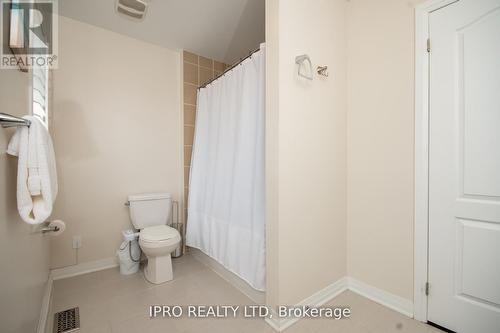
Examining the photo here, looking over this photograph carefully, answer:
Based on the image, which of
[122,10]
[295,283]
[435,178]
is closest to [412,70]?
[435,178]

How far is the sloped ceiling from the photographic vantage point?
2.00m

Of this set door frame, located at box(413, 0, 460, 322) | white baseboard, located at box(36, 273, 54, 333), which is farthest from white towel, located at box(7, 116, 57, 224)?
door frame, located at box(413, 0, 460, 322)

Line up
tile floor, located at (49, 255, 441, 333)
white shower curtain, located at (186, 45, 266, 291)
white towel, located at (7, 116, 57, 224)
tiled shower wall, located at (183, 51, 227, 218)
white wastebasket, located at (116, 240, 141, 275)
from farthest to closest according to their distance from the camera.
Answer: tiled shower wall, located at (183, 51, 227, 218)
white wastebasket, located at (116, 240, 141, 275)
white shower curtain, located at (186, 45, 266, 291)
tile floor, located at (49, 255, 441, 333)
white towel, located at (7, 116, 57, 224)

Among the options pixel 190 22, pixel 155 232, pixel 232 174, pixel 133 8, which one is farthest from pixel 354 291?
pixel 133 8

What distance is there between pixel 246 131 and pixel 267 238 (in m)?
0.82

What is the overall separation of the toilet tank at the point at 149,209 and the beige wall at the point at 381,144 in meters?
1.81

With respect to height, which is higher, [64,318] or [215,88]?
[215,88]

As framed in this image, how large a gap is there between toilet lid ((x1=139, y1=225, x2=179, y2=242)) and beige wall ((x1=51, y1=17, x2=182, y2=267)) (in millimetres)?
448

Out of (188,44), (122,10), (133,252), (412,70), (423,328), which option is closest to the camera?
(423,328)

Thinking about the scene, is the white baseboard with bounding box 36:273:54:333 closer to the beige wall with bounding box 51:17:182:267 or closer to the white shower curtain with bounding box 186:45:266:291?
the beige wall with bounding box 51:17:182:267

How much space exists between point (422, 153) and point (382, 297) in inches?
43.2

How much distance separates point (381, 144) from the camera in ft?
5.49

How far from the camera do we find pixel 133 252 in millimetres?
2133

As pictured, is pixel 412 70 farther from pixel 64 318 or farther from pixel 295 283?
pixel 64 318
